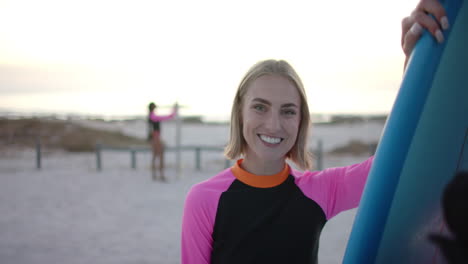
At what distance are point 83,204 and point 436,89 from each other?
6589 millimetres

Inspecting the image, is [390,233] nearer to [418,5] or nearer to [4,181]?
[418,5]

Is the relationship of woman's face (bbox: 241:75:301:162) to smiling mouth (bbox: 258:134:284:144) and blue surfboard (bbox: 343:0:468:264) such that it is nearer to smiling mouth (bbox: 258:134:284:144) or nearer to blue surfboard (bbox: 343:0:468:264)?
smiling mouth (bbox: 258:134:284:144)

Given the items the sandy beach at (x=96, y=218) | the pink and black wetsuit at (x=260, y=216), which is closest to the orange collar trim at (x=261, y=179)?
the pink and black wetsuit at (x=260, y=216)

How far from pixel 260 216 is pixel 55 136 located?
837 inches

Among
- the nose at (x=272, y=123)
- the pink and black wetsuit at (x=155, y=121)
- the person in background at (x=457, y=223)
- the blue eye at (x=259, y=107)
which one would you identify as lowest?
the pink and black wetsuit at (x=155, y=121)

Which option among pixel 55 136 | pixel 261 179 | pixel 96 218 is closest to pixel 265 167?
pixel 261 179

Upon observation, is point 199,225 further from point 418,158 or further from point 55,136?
point 55,136

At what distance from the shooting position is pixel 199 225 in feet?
4.56

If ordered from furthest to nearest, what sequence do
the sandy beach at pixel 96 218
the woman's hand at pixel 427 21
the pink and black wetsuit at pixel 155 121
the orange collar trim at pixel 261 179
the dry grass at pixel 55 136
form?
the dry grass at pixel 55 136 → the pink and black wetsuit at pixel 155 121 → the sandy beach at pixel 96 218 → the orange collar trim at pixel 261 179 → the woman's hand at pixel 427 21

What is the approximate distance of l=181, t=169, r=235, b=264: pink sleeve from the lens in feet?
4.54

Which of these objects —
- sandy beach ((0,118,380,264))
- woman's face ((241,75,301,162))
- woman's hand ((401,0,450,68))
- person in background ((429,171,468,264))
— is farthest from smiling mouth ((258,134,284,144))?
sandy beach ((0,118,380,264))

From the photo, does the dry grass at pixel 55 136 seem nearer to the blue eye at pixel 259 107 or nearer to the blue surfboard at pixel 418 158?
the blue eye at pixel 259 107

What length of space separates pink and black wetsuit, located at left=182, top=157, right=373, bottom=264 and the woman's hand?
0.57 m

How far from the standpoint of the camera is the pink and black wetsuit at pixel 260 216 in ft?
4.46
